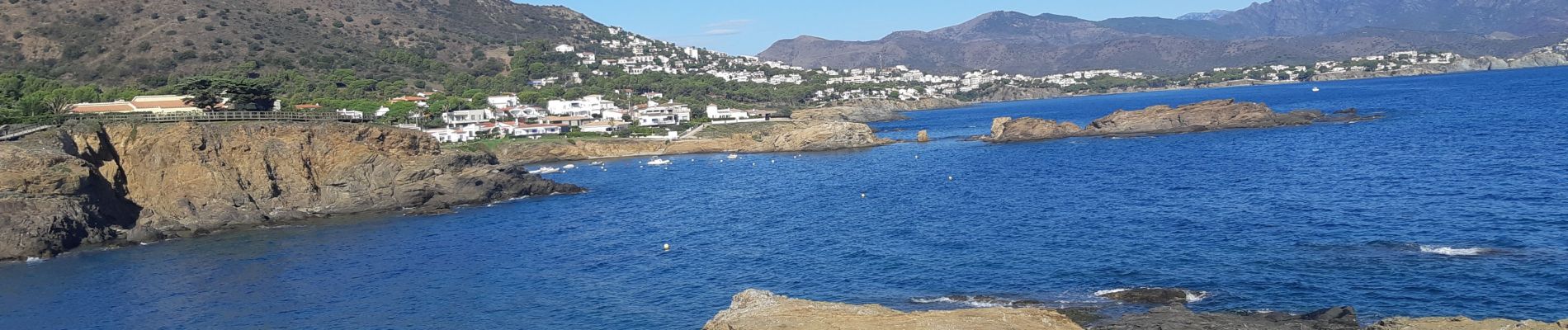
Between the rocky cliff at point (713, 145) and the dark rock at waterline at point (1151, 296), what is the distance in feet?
199

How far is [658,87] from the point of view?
144 meters

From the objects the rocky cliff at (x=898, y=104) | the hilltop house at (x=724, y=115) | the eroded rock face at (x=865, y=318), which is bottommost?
the rocky cliff at (x=898, y=104)

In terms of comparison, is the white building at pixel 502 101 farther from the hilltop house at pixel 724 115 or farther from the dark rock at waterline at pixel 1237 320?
the dark rock at waterline at pixel 1237 320

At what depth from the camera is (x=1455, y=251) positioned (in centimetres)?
2828

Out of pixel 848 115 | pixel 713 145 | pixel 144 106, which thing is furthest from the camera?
pixel 848 115

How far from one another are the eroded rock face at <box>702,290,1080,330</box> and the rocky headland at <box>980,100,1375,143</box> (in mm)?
67407

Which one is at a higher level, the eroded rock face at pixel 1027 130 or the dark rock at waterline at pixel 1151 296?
the dark rock at waterline at pixel 1151 296

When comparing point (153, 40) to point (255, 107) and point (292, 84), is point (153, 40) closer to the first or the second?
point (292, 84)

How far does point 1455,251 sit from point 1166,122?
59754 mm

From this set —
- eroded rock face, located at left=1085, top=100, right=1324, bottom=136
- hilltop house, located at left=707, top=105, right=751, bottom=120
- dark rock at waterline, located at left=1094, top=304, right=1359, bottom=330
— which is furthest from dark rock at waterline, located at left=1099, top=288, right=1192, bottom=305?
hilltop house, located at left=707, top=105, right=751, bottom=120

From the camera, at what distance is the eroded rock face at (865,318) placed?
16.9 m

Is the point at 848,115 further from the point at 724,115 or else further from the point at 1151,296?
the point at 1151,296

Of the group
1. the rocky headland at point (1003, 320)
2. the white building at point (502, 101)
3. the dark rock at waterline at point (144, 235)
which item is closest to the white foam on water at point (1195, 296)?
the rocky headland at point (1003, 320)

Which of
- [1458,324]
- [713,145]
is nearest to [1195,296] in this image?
[1458,324]
